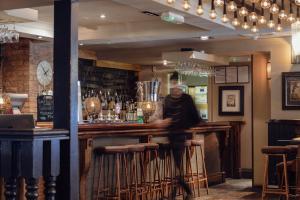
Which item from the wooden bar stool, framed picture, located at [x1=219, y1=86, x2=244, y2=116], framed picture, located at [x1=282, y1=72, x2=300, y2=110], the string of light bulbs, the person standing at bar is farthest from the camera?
framed picture, located at [x1=219, y1=86, x2=244, y2=116]

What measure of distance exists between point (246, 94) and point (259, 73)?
169 cm

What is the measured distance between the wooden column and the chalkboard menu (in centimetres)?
719

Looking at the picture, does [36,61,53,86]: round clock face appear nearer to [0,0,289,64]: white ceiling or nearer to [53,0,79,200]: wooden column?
[0,0,289,64]: white ceiling

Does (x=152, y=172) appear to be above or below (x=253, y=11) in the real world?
below

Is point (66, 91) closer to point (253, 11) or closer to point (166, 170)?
point (253, 11)

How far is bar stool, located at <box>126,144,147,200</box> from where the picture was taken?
6.41 metres

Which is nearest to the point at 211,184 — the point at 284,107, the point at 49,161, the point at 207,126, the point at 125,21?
the point at 207,126

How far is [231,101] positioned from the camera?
36.1ft

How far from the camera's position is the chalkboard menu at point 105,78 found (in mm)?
11484

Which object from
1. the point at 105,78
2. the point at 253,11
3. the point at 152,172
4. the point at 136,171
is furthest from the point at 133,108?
the point at 253,11

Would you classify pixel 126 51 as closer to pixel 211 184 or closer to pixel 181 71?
pixel 181 71

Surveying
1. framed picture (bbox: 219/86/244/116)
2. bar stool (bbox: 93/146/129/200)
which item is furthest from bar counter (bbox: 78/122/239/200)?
framed picture (bbox: 219/86/244/116)

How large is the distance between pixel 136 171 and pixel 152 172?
526mm

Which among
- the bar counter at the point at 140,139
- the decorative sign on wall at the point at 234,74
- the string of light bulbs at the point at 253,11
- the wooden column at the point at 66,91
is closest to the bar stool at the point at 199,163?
the bar counter at the point at 140,139
